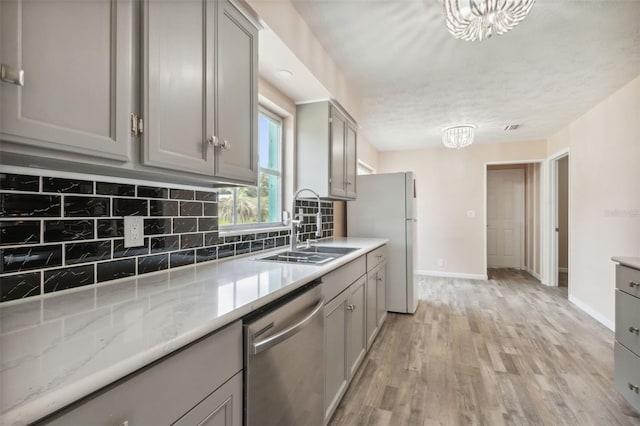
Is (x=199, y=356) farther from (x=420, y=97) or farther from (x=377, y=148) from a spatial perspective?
(x=377, y=148)

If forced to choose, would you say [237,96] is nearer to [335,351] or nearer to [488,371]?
[335,351]

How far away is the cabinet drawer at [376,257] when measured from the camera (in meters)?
2.57

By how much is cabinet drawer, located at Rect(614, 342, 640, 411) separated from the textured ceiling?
6.85 ft

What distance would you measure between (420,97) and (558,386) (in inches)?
110

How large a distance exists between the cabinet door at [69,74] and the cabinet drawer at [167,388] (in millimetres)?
597

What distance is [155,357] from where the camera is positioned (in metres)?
0.63

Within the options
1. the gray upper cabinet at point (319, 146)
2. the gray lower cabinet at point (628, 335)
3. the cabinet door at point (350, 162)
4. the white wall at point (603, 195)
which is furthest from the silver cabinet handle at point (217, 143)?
the white wall at point (603, 195)

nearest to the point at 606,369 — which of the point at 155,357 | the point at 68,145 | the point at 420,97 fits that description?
the point at 420,97

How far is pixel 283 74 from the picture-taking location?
2.22 m

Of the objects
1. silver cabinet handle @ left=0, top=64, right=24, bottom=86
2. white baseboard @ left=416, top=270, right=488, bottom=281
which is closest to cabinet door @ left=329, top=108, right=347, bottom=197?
silver cabinet handle @ left=0, top=64, right=24, bottom=86

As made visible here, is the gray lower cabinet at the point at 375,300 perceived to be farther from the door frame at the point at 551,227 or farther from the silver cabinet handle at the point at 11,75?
the door frame at the point at 551,227

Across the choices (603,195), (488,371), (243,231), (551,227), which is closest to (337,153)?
(243,231)

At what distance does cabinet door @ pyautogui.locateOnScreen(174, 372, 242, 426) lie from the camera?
2.46 ft

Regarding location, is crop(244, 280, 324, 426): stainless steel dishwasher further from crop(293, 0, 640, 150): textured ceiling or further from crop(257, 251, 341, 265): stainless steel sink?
crop(293, 0, 640, 150): textured ceiling
